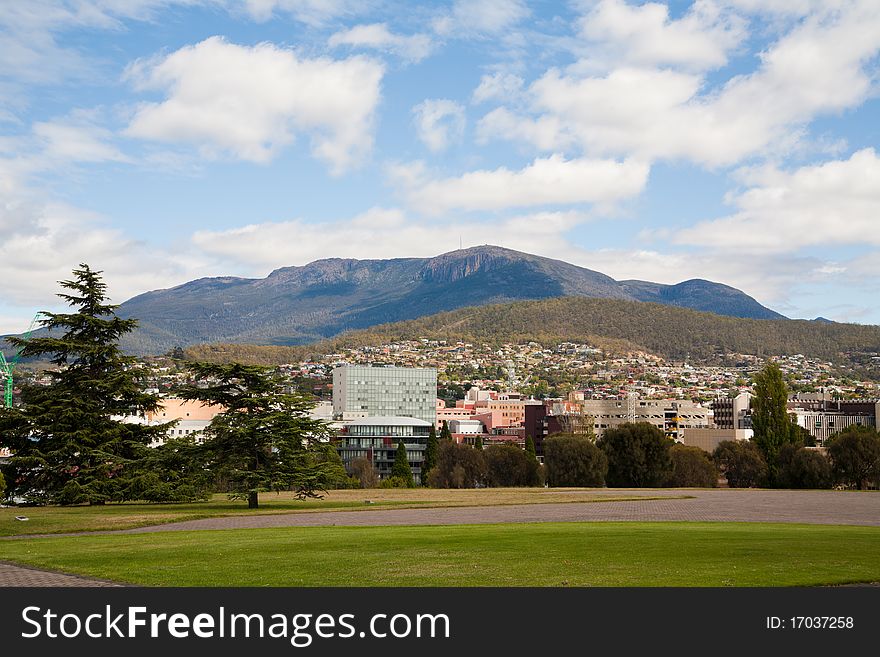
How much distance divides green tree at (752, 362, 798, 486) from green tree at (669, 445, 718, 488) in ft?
16.5

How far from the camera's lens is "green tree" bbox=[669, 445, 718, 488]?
71438mm

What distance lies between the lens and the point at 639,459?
70.6m

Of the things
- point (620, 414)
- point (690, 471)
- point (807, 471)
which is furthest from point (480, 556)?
point (620, 414)

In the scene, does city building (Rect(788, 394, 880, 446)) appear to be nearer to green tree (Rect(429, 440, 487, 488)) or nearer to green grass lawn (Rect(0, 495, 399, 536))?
green tree (Rect(429, 440, 487, 488))

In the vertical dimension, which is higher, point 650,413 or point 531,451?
point 650,413

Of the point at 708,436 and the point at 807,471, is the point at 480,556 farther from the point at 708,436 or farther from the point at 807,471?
the point at 708,436

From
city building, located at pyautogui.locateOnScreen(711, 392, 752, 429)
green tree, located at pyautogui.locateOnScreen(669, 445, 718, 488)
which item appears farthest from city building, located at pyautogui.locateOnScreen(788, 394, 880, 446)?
green tree, located at pyautogui.locateOnScreen(669, 445, 718, 488)

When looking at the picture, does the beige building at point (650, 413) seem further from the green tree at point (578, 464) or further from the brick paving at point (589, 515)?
the brick paving at point (589, 515)

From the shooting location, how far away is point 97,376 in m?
45.4

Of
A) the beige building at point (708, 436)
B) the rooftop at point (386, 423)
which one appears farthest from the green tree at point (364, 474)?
the beige building at point (708, 436)

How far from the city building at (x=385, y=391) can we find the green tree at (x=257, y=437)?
147239 millimetres

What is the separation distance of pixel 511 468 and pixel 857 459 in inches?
1050

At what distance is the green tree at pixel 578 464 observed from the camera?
71438 millimetres
